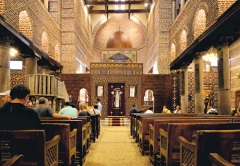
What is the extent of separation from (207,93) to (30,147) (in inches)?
734

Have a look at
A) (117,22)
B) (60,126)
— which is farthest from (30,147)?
(117,22)

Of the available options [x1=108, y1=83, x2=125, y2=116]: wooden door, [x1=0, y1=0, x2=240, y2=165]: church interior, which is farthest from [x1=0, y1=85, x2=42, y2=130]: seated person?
[x1=108, y1=83, x2=125, y2=116]: wooden door

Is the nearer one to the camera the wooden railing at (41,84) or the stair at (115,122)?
the wooden railing at (41,84)

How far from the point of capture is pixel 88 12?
31.3 metres

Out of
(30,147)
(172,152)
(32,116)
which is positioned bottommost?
(172,152)

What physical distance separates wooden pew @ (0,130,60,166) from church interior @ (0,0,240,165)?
636 cm

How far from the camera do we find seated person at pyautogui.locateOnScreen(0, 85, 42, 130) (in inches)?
130

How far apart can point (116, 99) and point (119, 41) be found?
13364 millimetres

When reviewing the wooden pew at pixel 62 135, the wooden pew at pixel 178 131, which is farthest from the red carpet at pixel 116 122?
the wooden pew at pixel 62 135

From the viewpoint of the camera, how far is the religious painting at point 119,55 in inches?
1337

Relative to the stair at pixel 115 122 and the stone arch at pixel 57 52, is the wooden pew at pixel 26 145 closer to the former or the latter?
the stair at pixel 115 122

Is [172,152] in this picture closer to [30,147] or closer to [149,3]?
[30,147]

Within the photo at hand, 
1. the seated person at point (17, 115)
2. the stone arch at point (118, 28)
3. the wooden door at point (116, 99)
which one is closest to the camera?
the seated person at point (17, 115)

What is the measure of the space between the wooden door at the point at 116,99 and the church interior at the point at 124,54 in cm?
8
